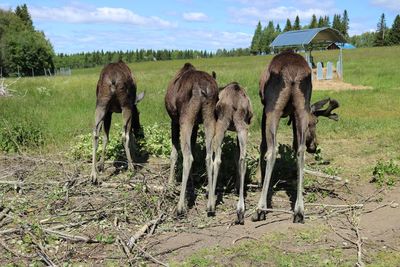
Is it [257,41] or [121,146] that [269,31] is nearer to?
[257,41]

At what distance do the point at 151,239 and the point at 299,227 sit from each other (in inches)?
77.9

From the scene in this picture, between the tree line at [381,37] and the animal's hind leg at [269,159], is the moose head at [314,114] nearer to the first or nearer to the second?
the animal's hind leg at [269,159]

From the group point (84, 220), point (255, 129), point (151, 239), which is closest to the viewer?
point (151, 239)

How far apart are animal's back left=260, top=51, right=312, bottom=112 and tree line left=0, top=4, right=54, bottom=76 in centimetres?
7380

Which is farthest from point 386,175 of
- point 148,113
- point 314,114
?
point 148,113

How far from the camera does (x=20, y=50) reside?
75125mm

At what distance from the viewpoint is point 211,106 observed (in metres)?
6.38

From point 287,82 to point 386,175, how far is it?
10.2 ft

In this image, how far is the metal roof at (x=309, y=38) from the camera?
96.8ft

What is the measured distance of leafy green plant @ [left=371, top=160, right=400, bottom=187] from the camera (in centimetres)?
765

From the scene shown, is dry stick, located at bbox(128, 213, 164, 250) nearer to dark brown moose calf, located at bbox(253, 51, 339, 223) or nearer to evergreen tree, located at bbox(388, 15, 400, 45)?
dark brown moose calf, located at bbox(253, 51, 339, 223)

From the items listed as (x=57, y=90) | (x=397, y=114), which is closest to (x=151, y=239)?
(x=397, y=114)

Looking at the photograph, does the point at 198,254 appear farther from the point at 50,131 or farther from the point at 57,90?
the point at 57,90

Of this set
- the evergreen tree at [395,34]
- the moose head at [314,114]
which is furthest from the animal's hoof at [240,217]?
the evergreen tree at [395,34]
